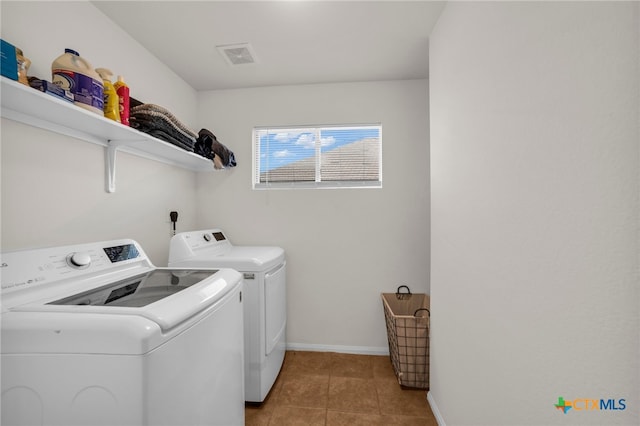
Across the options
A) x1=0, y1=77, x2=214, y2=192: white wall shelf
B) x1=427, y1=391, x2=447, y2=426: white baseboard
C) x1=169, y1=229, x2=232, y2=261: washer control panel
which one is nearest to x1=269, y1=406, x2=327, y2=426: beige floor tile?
x1=427, y1=391, x2=447, y2=426: white baseboard

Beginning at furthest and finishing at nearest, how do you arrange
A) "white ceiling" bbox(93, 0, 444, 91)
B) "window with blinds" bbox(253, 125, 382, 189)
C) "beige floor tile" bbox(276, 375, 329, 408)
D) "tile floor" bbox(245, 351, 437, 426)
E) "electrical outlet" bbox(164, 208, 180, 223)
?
"window with blinds" bbox(253, 125, 382, 189)
"electrical outlet" bbox(164, 208, 180, 223)
"beige floor tile" bbox(276, 375, 329, 408)
"tile floor" bbox(245, 351, 437, 426)
"white ceiling" bbox(93, 0, 444, 91)

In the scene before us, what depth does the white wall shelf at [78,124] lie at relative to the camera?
2.92ft

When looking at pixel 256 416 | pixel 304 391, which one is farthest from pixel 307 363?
pixel 256 416

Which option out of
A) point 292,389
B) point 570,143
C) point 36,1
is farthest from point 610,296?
point 36,1

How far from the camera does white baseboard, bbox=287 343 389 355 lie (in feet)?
7.32

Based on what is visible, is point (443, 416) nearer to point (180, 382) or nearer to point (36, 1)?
point (180, 382)

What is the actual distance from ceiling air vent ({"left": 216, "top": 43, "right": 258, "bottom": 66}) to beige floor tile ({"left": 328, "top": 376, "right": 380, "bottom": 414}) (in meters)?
2.55

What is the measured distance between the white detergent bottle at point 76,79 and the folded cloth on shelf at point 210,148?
877 mm

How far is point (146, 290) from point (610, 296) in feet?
4.78

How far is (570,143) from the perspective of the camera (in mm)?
616

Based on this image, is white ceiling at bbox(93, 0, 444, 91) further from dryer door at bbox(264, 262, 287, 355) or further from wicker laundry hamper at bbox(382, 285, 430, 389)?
wicker laundry hamper at bbox(382, 285, 430, 389)

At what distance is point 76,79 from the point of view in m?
1.03

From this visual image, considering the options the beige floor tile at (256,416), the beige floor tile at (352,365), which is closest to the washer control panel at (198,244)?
the beige floor tile at (256,416)

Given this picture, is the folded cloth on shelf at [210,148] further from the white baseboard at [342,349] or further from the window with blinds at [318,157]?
the white baseboard at [342,349]
